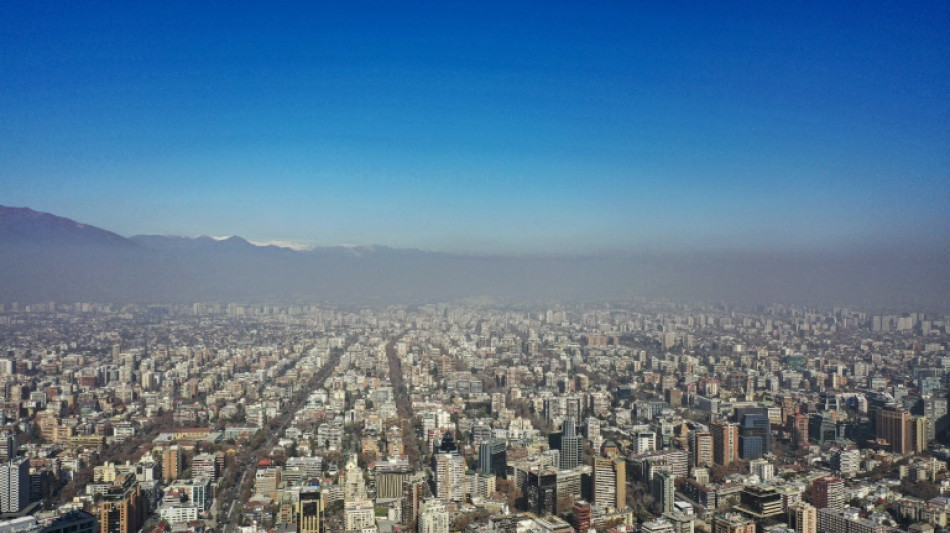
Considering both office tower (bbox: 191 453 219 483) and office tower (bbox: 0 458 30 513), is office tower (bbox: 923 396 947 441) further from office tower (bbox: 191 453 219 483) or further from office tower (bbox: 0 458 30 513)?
office tower (bbox: 0 458 30 513)

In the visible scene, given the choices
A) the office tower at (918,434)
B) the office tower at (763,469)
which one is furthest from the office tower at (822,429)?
the office tower at (763,469)

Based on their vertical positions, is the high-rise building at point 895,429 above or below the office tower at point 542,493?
above

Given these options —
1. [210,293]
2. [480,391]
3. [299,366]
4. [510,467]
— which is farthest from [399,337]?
[510,467]

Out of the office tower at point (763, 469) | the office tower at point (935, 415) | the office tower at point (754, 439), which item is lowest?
the office tower at point (763, 469)

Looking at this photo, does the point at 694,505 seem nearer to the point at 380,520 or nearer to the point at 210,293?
the point at 380,520

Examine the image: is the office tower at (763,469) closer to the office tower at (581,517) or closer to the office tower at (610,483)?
the office tower at (610,483)
